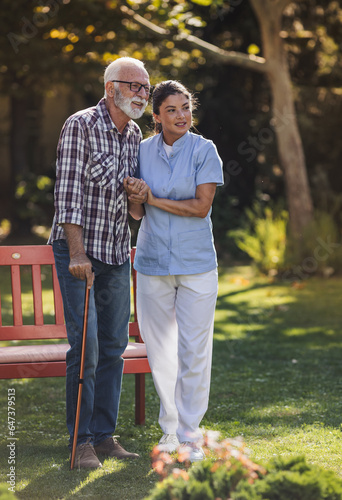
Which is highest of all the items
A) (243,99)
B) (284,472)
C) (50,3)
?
(50,3)

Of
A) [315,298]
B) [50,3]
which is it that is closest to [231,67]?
[50,3]

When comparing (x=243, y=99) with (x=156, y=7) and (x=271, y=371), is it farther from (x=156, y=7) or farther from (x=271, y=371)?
(x=271, y=371)

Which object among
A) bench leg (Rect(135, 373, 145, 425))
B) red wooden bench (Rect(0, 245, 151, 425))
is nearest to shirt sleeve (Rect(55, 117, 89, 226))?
red wooden bench (Rect(0, 245, 151, 425))

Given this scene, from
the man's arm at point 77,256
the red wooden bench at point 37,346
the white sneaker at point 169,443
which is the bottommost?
the white sneaker at point 169,443

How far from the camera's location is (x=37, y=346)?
484 centimetres

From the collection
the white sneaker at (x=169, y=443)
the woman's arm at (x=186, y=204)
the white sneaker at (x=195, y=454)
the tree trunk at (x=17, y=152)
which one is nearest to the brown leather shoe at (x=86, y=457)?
the white sneaker at (x=169, y=443)

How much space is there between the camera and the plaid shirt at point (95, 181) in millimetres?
4012

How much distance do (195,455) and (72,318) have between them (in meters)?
0.97

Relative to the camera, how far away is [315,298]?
10898mm

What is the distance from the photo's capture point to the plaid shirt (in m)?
4.01

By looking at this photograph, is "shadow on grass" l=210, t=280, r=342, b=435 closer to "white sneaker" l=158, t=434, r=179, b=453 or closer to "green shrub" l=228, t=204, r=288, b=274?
"white sneaker" l=158, t=434, r=179, b=453

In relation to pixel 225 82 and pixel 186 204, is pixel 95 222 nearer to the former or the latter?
pixel 186 204

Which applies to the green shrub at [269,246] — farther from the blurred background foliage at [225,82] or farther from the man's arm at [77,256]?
the man's arm at [77,256]

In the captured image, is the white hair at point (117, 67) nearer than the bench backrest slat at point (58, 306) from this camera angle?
Yes
